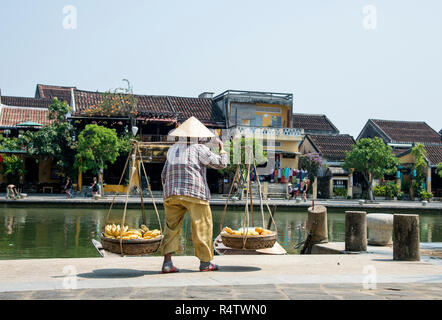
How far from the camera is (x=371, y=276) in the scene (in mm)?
5723

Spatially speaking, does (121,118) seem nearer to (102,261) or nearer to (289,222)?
(289,222)

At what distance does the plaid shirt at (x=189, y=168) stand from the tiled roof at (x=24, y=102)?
115ft

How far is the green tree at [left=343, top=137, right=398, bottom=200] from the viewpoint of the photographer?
112ft

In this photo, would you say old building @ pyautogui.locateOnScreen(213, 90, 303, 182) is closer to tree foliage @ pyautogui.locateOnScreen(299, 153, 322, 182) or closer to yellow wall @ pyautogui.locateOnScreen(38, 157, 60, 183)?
tree foliage @ pyautogui.locateOnScreen(299, 153, 322, 182)

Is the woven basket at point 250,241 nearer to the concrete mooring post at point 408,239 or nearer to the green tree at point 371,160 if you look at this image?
the concrete mooring post at point 408,239

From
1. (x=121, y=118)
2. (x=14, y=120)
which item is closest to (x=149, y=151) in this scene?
(x=121, y=118)

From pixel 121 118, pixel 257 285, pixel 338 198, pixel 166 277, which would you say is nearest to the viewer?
pixel 257 285

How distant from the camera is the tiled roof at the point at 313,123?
4259 cm

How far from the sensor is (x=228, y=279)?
542 centimetres

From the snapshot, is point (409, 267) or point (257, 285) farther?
point (409, 267)

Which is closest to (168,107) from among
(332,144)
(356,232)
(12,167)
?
(12,167)

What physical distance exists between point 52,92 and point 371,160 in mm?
25658

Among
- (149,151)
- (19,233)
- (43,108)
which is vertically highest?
(43,108)

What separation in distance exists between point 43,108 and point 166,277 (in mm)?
34503
